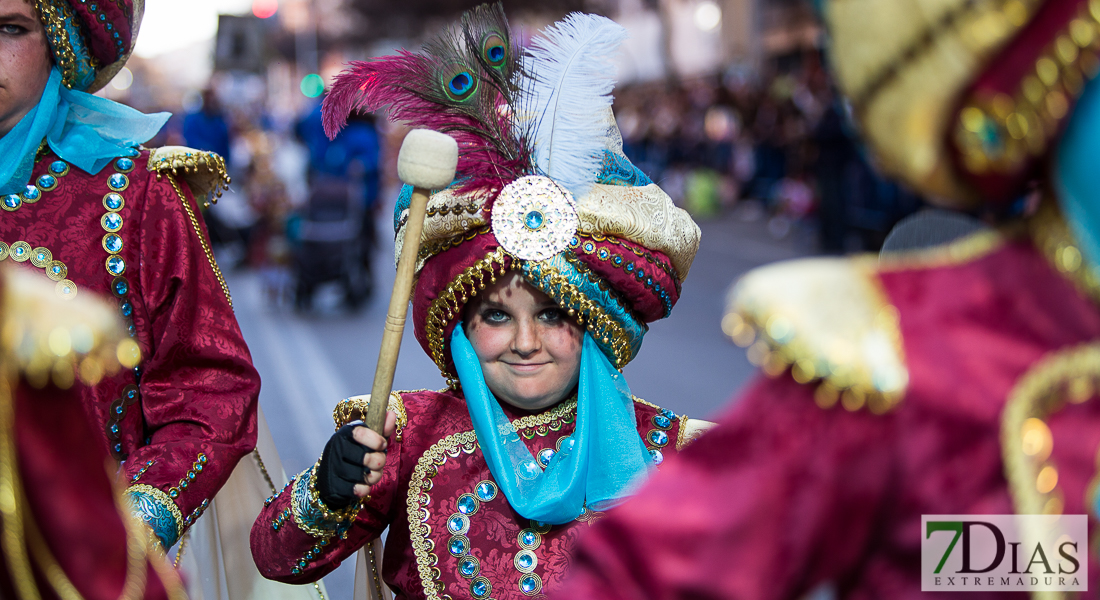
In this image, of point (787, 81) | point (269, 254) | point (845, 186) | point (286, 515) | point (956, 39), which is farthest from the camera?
point (787, 81)

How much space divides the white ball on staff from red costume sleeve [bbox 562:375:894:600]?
808mm

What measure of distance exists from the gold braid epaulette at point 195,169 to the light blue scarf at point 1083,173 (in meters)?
1.63

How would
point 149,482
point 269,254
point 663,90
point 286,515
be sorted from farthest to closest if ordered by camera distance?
point 663,90, point 269,254, point 286,515, point 149,482

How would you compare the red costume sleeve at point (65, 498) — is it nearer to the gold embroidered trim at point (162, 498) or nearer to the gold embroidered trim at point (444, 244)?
the gold embroidered trim at point (162, 498)

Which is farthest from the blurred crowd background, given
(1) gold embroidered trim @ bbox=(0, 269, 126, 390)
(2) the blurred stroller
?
(1) gold embroidered trim @ bbox=(0, 269, 126, 390)

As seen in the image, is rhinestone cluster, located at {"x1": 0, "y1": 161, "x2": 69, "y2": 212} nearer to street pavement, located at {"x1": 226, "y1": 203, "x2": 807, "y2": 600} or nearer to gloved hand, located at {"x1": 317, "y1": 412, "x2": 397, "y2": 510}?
gloved hand, located at {"x1": 317, "y1": 412, "x2": 397, "y2": 510}

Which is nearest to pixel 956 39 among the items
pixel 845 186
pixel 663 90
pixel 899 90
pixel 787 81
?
pixel 899 90

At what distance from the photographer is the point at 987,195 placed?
869 millimetres

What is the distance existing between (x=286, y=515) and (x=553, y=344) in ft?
1.95

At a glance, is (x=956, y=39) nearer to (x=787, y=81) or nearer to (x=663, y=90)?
(x=787, y=81)

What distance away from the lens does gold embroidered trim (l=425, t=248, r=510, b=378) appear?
1919 millimetres

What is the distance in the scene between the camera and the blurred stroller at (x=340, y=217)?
8.00 m

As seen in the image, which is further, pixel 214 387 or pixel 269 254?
pixel 269 254

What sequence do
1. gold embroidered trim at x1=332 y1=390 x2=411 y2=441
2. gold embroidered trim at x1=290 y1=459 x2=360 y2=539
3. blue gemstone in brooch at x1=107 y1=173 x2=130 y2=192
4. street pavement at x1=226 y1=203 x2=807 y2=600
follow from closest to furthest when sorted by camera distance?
gold embroidered trim at x1=290 y1=459 x2=360 y2=539
blue gemstone in brooch at x1=107 y1=173 x2=130 y2=192
gold embroidered trim at x1=332 y1=390 x2=411 y2=441
street pavement at x1=226 y1=203 x2=807 y2=600
